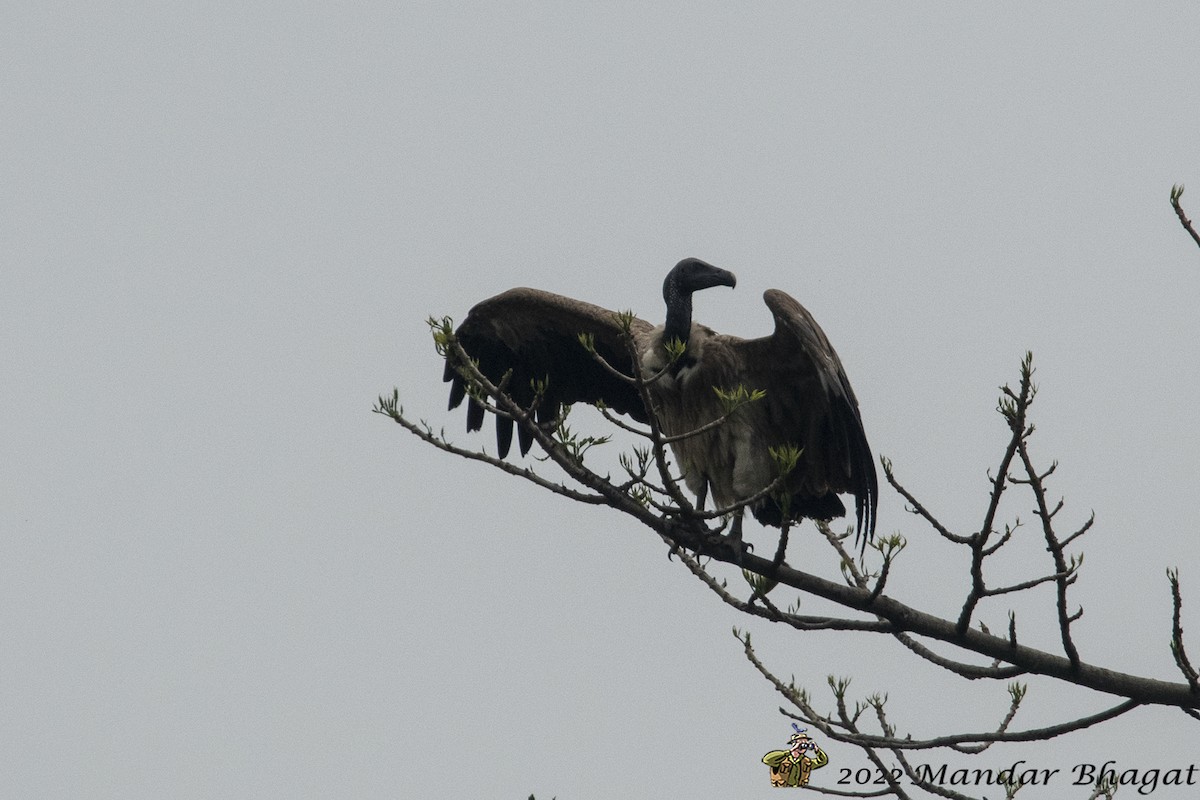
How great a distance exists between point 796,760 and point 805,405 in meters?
1.83

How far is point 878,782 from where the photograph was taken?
5441 mm

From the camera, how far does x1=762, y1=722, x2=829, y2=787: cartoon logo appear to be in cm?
596

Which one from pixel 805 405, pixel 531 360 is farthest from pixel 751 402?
pixel 531 360

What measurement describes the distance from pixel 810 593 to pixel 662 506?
2.53 ft

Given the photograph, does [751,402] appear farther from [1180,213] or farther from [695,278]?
[1180,213]

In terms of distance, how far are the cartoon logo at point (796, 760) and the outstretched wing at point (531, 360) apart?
248 cm

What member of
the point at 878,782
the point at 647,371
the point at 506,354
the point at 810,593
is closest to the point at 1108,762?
the point at 878,782

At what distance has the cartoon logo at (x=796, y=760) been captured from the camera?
5965 mm

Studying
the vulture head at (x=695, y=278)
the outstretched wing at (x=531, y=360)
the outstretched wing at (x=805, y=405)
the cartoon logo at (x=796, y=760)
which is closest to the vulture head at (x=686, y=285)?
the vulture head at (x=695, y=278)

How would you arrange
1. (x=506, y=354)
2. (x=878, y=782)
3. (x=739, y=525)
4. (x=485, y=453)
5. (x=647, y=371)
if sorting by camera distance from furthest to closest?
(x=506, y=354), (x=647, y=371), (x=739, y=525), (x=878, y=782), (x=485, y=453)

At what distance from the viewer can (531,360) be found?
26.2ft

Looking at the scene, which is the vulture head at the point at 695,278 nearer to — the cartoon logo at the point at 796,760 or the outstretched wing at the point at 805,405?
the outstretched wing at the point at 805,405

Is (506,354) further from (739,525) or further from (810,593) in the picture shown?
(810,593)

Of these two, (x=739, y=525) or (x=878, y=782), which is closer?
(x=878, y=782)
